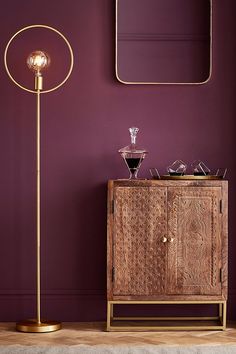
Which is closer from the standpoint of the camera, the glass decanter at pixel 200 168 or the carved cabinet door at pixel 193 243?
the carved cabinet door at pixel 193 243

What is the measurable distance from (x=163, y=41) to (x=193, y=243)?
4.23 ft

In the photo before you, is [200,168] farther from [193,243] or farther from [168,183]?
[193,243]

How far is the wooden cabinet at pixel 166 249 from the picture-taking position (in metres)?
4.47

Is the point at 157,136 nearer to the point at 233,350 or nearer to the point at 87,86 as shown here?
the point at 87,86

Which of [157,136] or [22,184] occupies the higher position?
[157,136]

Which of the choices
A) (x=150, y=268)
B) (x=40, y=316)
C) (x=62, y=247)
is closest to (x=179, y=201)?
(x=150, y=268)

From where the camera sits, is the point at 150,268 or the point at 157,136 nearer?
the point at 150,268

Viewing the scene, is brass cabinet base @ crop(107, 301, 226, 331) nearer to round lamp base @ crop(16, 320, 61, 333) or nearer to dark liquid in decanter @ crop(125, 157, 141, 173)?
round lamp base @ crop(16, 320, 61, 333)

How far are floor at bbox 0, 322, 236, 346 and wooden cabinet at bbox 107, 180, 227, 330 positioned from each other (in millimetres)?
171

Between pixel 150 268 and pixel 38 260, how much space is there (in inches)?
26.0

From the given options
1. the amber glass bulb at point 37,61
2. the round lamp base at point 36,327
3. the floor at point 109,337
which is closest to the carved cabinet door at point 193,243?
the floor at point 109,337

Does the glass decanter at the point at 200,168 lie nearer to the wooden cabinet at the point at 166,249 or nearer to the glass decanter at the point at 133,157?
the wooden cabinet at the point at 166,249

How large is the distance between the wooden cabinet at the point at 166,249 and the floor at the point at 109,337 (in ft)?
0.56

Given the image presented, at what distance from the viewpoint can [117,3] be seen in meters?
4.82
